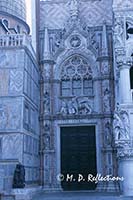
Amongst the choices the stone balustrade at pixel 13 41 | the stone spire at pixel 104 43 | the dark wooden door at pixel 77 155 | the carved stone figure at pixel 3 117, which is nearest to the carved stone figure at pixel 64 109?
the dark wooden door at pixel 77 155

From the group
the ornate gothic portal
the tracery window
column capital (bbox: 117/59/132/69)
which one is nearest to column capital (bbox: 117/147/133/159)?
column capital (bbox: 117/59/132/69)

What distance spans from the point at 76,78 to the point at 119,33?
4964mm

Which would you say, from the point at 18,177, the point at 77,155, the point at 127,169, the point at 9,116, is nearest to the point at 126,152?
the point at 127,169

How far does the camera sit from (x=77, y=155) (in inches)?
781

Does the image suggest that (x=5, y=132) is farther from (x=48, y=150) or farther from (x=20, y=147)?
(x=48, y=150)

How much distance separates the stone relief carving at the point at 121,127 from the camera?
1551 centimetres

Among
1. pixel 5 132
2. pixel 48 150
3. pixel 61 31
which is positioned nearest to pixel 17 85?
pixel 5 132

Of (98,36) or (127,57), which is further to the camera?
Result: (98,36)

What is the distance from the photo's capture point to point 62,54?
21.0 m

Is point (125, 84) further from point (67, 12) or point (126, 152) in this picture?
point (67, 12)

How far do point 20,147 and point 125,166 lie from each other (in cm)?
466

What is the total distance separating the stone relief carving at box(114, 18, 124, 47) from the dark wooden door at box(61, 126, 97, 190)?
5.60 m

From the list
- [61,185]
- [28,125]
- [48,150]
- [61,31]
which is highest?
[61,31]

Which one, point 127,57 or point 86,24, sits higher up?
point 86,24
